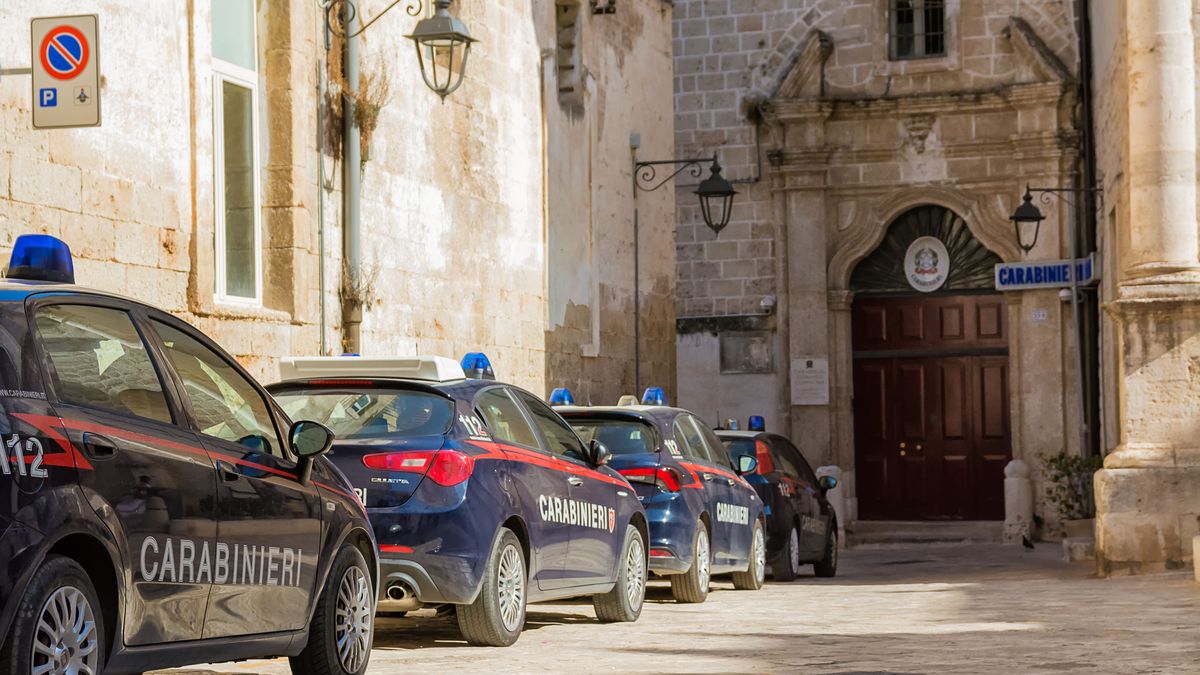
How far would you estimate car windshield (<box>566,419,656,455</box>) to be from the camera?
14.2 meters

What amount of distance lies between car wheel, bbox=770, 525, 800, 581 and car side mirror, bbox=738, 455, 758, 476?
1.73 m

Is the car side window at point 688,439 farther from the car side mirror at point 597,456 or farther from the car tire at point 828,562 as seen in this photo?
the car tire at point 828,562

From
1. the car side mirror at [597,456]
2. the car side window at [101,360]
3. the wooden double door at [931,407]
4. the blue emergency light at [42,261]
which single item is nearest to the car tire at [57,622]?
the car side window at [101,360]

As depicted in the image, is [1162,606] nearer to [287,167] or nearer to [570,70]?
[287,167]

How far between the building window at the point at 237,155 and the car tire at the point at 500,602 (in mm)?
4957

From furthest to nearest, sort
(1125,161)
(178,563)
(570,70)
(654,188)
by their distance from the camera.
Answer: (654,188)
(570,70)
(1125,161)
(178,563)

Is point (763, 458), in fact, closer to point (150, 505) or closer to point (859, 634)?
point (859, 634)

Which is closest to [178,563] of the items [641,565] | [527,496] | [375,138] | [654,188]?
[527,496]

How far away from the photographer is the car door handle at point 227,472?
22.2 ft

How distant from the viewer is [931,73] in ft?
94.7

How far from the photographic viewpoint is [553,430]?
11539mm

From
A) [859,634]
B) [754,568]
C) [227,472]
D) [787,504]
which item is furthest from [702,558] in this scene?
[227,472]

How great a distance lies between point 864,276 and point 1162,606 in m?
16.7

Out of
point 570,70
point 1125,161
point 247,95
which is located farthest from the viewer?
point 570,70
